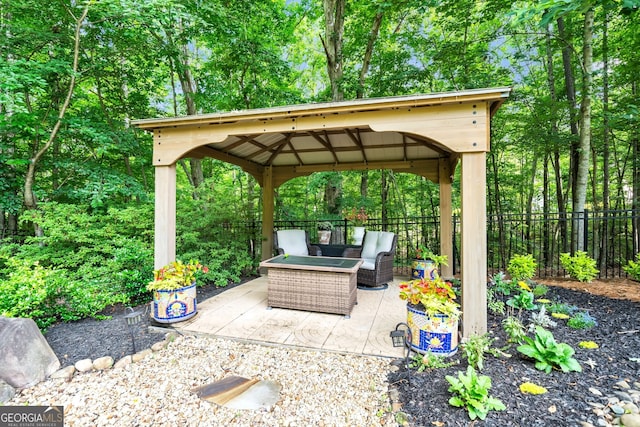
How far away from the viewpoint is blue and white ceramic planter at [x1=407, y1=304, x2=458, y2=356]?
2.44m

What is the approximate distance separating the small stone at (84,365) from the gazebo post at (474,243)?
343cm

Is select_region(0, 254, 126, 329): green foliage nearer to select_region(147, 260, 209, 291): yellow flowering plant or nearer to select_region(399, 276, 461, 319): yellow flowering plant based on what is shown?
select_region(147, 260, 209, 291): yellow flowering plant

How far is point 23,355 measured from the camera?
2.24 metres

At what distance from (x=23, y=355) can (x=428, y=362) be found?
328 cm

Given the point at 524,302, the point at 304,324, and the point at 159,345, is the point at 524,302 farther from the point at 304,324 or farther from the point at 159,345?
the point at 159,345

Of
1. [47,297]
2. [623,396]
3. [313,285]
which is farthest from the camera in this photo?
[313,285]

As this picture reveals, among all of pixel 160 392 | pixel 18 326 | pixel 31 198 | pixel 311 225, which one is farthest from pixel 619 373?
pixel 31 198

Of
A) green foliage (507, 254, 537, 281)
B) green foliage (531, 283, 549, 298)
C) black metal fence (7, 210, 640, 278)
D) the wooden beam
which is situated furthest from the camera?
black metal fence (7, 210, 640, 278)

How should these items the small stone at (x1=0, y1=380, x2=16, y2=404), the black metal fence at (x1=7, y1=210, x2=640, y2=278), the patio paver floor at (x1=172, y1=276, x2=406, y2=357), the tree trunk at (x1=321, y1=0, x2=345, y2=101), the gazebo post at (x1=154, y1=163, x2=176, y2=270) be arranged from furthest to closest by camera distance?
the tree trunk at (x1=321, y1=0, x2=345, y2=101) < the black metal fence at (x1=7, y1=210, x2=640, y2=278) < the gazebo post at (x1=154, y1=163, x2=176, y2=270) < the patio paver floor at (x1=172, y1=276, x2=406, y2=357) < the small stone at (x1=0, y1=380, x2=16, y2=404)

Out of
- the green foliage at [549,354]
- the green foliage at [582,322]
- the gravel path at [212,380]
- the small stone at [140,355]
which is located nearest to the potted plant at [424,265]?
the green foliage at [582,322]

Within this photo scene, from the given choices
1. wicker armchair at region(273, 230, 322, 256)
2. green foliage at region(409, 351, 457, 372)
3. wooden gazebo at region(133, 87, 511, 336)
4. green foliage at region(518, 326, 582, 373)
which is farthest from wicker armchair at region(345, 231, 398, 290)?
green foliage at region(518, 326, 582, 373)

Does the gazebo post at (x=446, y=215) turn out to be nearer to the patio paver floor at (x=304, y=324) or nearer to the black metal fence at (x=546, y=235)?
the black metal fence at (x=546, y=235)

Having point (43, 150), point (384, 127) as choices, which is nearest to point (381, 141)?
point (384, 127)

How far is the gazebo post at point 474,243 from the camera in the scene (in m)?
2.67
